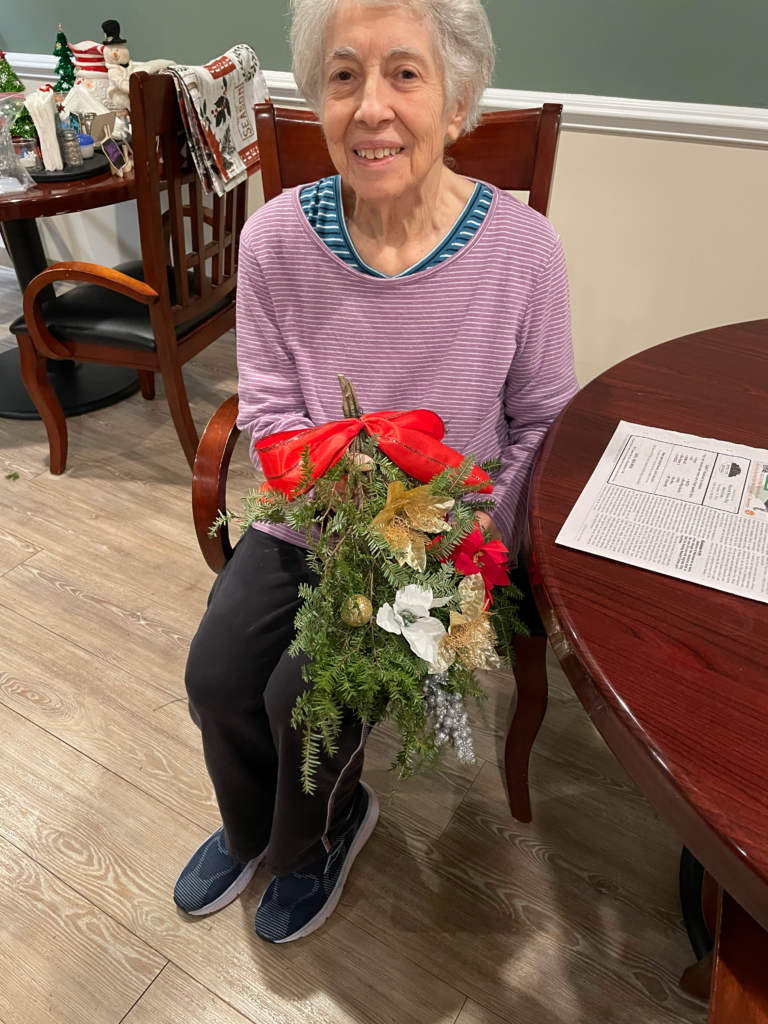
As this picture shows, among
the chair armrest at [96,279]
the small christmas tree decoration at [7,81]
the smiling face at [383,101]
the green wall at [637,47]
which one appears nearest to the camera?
the smiling face at [383,101]

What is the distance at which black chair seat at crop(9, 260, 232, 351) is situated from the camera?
6.55ft

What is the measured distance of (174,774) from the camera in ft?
4.89

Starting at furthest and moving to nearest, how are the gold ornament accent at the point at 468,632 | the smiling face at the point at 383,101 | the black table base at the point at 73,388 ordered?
the black table base at the point at 73,388 → the smiling face at the point at 383,101 → the gold ornament accent at the point at 468,632

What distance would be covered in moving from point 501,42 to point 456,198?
1.23 meters

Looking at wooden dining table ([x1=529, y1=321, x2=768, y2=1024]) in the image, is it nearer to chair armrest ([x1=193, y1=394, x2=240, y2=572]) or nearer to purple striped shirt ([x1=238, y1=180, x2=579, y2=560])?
purple striped shirt ([x1=238, y1=180, x2=579, y2=560])

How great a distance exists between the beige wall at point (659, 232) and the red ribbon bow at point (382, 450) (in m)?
1.51

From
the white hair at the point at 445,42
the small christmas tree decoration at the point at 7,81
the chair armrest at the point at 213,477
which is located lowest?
the chair armrest at the point at 213,477

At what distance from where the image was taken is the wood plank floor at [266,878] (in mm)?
1171

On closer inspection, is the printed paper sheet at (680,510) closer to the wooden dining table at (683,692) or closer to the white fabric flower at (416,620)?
the wooden dining table at (683,692)

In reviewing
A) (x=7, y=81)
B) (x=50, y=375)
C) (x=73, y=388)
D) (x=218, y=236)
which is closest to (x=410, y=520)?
(x=218, y=236)

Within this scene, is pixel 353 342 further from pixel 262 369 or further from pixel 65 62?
pixel 65 62

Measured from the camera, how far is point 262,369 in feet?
3.96

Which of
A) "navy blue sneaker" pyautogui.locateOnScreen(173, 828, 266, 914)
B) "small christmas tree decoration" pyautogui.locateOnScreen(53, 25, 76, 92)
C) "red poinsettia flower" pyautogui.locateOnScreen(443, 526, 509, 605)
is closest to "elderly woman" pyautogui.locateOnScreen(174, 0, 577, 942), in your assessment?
"navy blue sneaker" pyautogui.locateOnScreen(173, 828, 266, 914)

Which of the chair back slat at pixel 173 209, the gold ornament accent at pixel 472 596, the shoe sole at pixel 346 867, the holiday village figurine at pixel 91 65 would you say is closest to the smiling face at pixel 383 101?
the gold ornament accent at pixel 472 596
